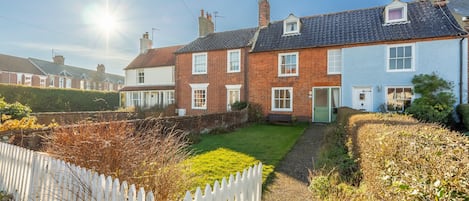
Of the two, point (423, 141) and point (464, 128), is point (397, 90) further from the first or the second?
point (423, 141)

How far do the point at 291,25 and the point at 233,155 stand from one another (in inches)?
562

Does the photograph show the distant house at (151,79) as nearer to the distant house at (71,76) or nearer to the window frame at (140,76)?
the window frame at (140,76)

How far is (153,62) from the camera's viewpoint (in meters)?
27.5

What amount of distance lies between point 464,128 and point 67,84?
55827mm

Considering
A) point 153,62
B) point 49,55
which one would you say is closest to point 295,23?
point 153,62

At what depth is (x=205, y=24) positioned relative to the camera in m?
23.8

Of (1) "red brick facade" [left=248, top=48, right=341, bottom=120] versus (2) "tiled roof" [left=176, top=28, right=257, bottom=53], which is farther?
(2) "tiled roof" [left=176, top=28, right=257, bottom=53]

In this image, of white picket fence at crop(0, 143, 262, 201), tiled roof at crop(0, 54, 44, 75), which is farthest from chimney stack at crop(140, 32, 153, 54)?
white picket fence at crop(0, 143, 262, 201)

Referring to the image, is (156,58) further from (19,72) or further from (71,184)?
(19,72)

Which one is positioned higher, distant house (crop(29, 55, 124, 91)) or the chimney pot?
the chimney pot

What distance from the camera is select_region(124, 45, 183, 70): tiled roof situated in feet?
87.8

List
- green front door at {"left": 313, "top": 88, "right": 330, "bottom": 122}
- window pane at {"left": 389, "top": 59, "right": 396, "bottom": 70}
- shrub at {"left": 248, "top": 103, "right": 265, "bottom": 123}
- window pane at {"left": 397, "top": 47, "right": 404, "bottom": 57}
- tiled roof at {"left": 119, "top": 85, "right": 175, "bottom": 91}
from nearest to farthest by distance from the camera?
window pane at {"left": 397, "top": 47, "right": 404, "bottom": 57} → window pane at {"left": 389, "top": 59, "right": 396, "bottom": 70} → green front door at {"left": 313, "top": 88, "right": 330, "bottom": 122} → shrub at {"left": 248, "top": 103, "right": 265, "bottom": 123} → tiled roof at {"left": 119, "top": 85, "right": 175, "bottom": 91}

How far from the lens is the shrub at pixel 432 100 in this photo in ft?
41.8

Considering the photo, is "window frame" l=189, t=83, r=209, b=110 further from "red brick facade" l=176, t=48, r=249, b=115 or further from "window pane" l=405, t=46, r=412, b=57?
"window pane" l=405, t=46, r=412, b=57
